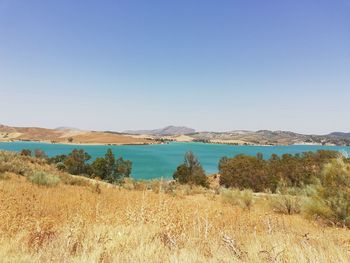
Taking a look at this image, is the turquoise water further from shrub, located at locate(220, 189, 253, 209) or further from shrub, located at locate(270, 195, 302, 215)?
shrub, located at locate(270, 195, 302, 215)

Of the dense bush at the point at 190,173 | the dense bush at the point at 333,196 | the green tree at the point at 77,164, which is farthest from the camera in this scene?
the green tree at the point at 77,164

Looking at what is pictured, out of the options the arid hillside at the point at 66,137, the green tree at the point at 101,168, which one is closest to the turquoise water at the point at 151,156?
the green tree at the point at 101,168

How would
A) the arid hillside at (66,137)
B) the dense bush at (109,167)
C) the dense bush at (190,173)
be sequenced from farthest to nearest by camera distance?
the arid hillside at (66,137) < the dense bush at (109,167) < the dense bush at (190,173)

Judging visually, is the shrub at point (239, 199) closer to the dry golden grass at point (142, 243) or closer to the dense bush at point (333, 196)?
the dense bush at point (333, 196)

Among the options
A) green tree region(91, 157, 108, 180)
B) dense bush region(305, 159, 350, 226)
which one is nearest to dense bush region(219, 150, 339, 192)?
green tree region(91, 157, 108, 180)

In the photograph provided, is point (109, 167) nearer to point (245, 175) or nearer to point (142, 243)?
point (245, 175)

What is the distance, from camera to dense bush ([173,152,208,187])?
131 ft

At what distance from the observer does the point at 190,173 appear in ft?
152

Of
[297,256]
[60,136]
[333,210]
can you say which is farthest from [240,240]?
[60,136]

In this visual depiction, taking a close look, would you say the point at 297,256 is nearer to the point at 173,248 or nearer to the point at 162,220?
the point at 173,248

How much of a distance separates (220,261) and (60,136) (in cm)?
19535

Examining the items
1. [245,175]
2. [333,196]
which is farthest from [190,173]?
[333,196]

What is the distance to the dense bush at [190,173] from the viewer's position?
1572 inches

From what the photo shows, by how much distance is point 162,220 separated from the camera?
542cm
